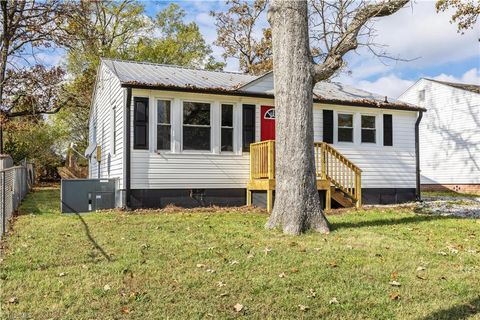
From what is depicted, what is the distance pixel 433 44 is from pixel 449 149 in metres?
8.92

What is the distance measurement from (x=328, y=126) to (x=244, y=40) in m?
18.2

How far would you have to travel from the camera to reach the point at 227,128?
1206cm

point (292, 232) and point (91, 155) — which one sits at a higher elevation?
point (91, 155)

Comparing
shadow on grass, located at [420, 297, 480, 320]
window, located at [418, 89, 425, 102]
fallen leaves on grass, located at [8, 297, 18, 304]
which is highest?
window, located at [418, 89, 425, 102]

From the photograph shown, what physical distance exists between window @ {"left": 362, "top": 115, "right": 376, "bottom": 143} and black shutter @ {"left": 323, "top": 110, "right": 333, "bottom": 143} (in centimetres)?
122

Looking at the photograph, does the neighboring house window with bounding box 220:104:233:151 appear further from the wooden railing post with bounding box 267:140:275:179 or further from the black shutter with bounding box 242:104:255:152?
the wooden railing post with bounding box 267:140:275:179

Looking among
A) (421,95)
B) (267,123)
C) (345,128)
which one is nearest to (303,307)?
(267,123)

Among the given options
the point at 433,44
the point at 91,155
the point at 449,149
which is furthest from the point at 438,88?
the point at 91,155

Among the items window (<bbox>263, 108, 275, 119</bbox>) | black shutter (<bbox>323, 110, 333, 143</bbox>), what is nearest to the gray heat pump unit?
window (<bbox>263, 108, 275, 119</bbox>)

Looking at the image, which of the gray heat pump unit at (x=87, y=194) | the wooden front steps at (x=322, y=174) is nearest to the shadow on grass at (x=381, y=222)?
the wooden front steps at (x=322, y=174)

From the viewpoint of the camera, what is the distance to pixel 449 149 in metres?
21.4

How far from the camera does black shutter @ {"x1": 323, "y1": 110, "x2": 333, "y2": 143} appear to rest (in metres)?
13.2

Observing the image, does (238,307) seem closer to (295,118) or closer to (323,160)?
(295,118)

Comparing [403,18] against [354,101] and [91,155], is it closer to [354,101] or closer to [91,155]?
[354,101]
